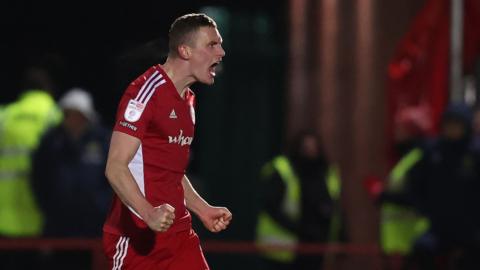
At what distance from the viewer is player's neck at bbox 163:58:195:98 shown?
7.21 metres

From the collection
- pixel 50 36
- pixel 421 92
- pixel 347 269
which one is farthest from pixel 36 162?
pixel 50 36

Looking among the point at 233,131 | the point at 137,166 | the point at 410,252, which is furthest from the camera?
the point at 233,131

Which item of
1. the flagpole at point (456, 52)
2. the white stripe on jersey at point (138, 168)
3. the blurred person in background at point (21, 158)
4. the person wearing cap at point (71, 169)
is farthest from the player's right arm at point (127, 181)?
the flagpole at point (456, 52)

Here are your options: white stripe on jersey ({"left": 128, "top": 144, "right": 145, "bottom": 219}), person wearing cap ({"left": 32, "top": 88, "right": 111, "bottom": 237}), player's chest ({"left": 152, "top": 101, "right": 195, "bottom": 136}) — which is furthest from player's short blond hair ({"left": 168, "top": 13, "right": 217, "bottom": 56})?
person wearing cap ({"left": 32, "top": 88, "right": 111, "bottom": 237})

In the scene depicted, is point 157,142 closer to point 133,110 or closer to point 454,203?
point 133,110

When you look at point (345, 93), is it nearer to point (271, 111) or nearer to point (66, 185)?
point (271, 111)

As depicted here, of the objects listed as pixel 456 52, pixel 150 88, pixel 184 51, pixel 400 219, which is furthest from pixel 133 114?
pixel 456 52

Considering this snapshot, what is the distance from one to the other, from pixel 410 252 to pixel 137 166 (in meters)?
3.84

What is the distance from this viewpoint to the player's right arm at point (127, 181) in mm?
6727

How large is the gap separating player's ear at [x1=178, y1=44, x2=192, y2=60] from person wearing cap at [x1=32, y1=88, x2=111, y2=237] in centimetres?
373

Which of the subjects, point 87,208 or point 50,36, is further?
point 50,36

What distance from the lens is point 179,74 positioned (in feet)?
23.7

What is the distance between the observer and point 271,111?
14344 mm

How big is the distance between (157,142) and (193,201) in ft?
1.53
